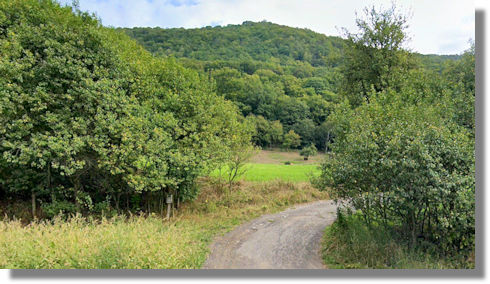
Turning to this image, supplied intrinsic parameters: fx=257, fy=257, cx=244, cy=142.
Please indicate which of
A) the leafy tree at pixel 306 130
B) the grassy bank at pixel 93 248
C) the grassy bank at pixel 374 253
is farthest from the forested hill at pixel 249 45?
the grassy bank at pixel 93 248

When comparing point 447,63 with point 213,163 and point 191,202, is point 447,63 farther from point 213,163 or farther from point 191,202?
point 191,202

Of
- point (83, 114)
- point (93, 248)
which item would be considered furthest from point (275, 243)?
point (83, 114)

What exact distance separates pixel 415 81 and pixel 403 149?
22.3ft

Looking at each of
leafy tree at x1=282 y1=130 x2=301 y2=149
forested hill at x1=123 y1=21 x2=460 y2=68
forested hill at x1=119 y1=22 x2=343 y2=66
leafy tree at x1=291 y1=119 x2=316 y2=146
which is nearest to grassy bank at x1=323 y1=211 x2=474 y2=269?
forested hill at x1=123 y1=21 x2=460 y2=68

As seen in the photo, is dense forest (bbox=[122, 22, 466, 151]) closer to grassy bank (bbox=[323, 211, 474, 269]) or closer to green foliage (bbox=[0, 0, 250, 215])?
green foliage (bbox=[0, 0, 250, 215])

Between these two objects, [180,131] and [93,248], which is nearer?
[93,248]

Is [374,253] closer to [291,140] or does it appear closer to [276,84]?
[291,140]

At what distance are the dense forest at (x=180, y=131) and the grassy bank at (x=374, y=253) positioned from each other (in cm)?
19

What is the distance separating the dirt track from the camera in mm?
6734

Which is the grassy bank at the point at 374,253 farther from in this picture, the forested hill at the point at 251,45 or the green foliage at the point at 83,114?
the forested hill at the point at 251,45

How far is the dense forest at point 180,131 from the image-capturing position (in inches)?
219

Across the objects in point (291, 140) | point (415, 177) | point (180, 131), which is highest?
point (180, 131)

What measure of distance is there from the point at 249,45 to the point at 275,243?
3372cm

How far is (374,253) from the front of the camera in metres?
6.23
